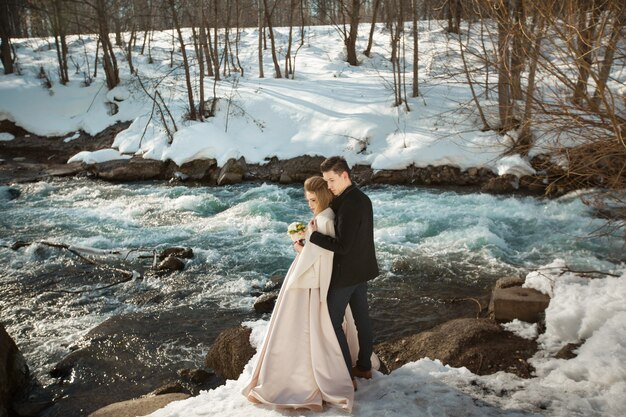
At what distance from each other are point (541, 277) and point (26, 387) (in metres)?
6.85

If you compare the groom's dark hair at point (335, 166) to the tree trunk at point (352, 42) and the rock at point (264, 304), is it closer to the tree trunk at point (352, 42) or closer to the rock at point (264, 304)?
the rock at point (264, 304)

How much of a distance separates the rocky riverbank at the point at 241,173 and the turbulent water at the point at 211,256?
3.27 ft

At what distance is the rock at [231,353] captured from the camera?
5.95m

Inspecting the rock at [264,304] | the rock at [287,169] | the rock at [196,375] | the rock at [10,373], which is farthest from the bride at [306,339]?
the rock at [287,169]

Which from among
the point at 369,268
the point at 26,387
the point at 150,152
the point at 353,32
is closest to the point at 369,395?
the point at 369,268

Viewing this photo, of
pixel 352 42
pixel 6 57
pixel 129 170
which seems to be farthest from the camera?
pixel 6 57

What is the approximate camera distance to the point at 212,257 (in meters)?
10.4

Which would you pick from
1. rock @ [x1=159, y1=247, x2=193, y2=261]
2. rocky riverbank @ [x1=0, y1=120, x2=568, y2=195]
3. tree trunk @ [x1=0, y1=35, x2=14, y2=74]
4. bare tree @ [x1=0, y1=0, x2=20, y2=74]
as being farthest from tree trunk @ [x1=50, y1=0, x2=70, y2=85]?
rock @ [x1=159, y1=247, x2=193, y2=261]

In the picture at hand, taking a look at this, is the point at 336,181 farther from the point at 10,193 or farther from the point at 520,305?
the point at 10,193

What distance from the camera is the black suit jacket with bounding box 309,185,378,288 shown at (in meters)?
4.11

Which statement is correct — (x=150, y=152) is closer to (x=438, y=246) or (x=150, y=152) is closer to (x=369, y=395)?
(x=438, y=246)

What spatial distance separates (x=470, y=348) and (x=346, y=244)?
264 cm

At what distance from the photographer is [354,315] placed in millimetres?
4586

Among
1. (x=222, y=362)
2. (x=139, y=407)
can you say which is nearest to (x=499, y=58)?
(x=222, y=362)
